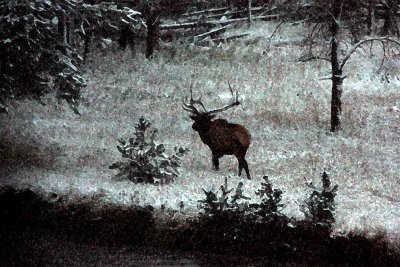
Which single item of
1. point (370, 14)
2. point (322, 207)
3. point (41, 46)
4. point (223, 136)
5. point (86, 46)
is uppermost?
point (41, 46)

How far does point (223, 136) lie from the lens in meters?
11.6

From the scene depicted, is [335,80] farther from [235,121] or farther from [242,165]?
[242,165]

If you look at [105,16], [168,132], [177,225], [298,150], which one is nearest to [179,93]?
[168,132]

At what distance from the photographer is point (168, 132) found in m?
14.1

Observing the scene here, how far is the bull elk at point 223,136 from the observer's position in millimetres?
11567

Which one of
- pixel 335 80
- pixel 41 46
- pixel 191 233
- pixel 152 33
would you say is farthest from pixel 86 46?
pixel 191 233

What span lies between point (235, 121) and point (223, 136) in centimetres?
370

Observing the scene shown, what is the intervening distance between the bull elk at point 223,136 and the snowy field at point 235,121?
13.8 inches

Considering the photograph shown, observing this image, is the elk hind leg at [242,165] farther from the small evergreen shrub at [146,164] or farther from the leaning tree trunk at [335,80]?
the leaning tree trunk at [335,80]

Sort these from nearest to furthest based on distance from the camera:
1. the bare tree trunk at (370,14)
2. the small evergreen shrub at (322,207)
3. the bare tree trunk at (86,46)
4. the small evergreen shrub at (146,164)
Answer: the small evergreen shrub at (322,207), the small evergreen shrub at (146,164), the bare tree trunk at (370,14), the bare tree trunk at (86,46)

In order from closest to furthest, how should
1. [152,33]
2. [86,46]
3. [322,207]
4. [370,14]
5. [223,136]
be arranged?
1. [322,207]
2. [223,136]
3. [370,14]
4. [86,46]
5. [152,33]

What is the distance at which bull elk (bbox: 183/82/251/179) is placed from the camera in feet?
38.0

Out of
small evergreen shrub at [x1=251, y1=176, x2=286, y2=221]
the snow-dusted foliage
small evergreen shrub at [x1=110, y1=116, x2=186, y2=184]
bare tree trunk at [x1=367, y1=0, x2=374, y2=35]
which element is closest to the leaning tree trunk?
bare tree trunk at [x1=367, y1=0, x2=374, y2=35]

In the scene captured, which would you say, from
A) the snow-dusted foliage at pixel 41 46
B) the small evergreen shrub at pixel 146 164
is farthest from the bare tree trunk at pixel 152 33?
the small evergreen shrub at pixel 146 164
